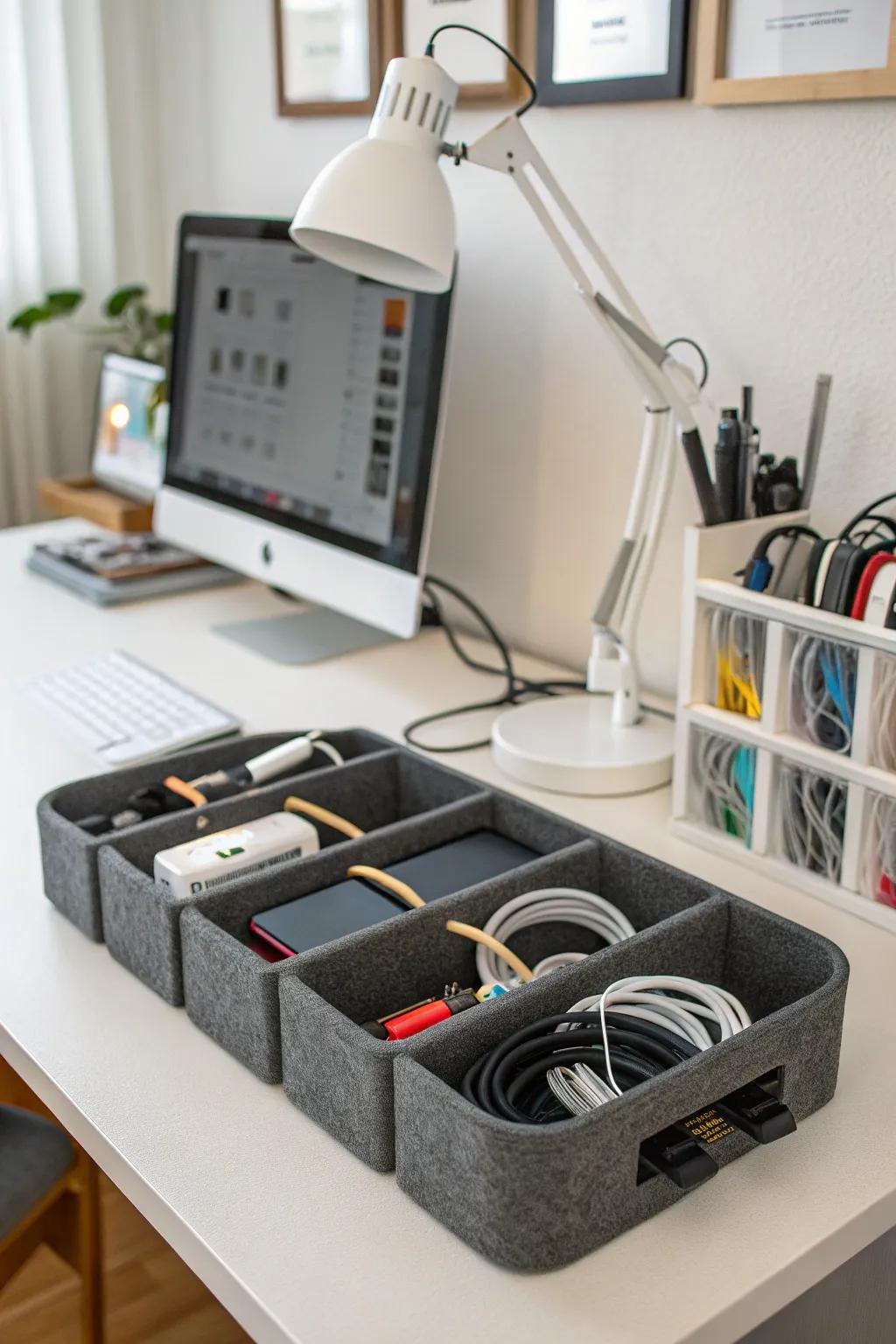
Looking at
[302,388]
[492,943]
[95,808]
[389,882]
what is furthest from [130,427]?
[492,943]

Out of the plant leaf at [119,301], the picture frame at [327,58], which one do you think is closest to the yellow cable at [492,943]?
the picture frame at [327,58]

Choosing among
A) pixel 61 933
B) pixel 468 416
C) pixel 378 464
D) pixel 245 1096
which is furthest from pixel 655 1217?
pixel 468 416

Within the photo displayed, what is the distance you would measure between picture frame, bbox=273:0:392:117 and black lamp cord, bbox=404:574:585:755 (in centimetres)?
59

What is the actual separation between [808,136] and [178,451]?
35.8 inches

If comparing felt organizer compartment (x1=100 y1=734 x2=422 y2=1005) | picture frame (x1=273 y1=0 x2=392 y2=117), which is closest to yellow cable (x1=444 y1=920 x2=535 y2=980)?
felt organizer compartment (x1=100 y1=734 x2=422 y2=1005)

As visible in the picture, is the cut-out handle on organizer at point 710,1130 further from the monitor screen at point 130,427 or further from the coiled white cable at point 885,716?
the monitor screen at point 130,427

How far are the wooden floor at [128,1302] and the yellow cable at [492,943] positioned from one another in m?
0.81

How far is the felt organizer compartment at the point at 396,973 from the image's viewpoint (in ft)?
2.48

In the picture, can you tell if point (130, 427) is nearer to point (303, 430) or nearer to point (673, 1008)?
point (303, 430)

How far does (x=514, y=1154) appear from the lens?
66cm

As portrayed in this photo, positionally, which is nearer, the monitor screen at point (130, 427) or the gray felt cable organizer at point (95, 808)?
the gray felt cable organizer at point (95, 808)

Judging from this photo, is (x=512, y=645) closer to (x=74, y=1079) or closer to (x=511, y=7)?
(x=511, y=7)

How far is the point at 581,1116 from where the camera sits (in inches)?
26.5

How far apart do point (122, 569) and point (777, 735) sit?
103cm
